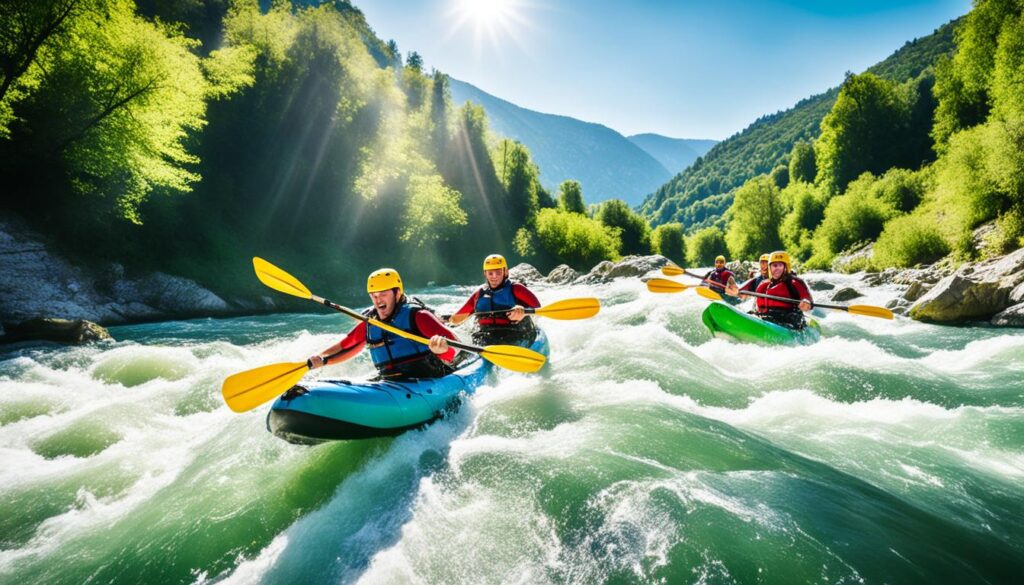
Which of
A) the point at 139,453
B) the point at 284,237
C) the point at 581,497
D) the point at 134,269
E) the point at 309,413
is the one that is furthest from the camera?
the point at 284,237

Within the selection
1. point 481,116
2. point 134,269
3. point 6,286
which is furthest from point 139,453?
point 481,116

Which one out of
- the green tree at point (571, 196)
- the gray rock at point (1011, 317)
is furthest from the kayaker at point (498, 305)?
the green tree at point (571, 196)

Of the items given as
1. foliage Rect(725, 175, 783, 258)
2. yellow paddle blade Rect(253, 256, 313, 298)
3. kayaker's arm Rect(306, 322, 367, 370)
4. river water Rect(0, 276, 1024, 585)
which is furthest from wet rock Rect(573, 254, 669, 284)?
kayaker's arm Rect(306, 322, 367, 370)

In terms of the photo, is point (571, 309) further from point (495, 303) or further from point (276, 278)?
point (276, 278)

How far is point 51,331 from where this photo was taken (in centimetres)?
827

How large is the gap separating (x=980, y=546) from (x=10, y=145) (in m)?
17.8

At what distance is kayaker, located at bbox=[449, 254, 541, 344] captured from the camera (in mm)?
6504

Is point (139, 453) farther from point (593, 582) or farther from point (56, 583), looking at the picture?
point (593, 582)

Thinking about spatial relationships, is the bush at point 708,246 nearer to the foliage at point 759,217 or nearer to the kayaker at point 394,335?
the foliage at point 759,217

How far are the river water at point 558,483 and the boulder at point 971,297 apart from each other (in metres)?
4.25

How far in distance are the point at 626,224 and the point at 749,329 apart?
4623 cm

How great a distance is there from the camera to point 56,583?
2602mm

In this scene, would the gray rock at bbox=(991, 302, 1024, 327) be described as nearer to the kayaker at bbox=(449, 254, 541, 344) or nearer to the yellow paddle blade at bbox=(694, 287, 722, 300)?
the yellow paddle blade at bbox=(694, 287, 722, 300)

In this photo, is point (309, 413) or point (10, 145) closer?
point (309, 413)
